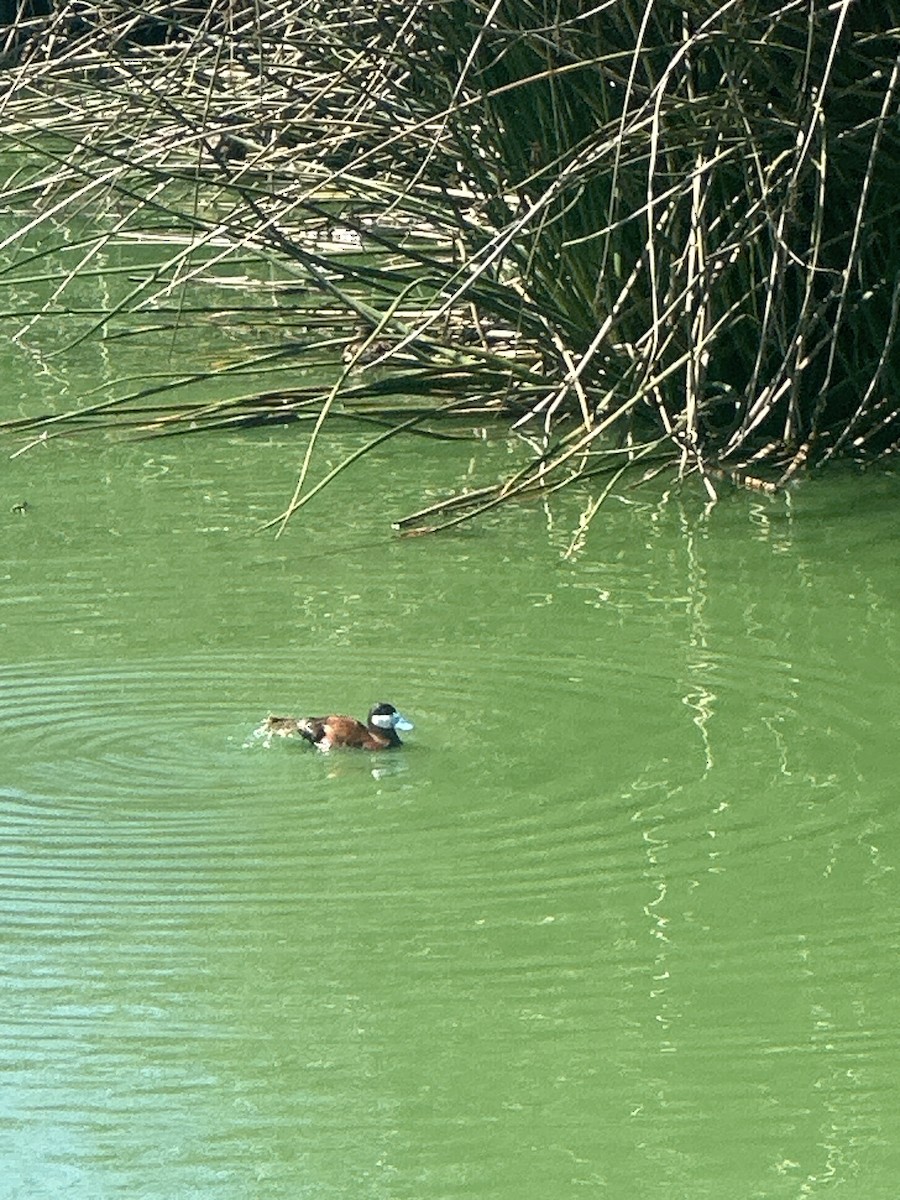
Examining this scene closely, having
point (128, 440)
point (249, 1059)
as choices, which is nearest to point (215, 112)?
point (128, 440)

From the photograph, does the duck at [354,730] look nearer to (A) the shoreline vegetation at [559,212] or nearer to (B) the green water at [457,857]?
(B) the green water at [457,857]

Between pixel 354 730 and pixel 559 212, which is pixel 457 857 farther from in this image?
pixel 559 212

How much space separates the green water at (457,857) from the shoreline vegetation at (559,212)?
0.28m

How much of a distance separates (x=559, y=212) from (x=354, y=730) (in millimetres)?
1897

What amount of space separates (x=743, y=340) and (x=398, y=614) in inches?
55.1

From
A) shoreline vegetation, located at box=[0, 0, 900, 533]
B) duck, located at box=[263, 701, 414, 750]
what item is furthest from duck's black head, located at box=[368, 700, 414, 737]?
shoreline vegetation, located at box=[0, 0, 900, 533]

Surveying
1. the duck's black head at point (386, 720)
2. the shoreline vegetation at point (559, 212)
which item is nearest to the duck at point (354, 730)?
the duck's black head at point (386, 720)

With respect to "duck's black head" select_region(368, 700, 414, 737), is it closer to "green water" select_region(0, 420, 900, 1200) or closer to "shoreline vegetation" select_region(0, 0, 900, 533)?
"green water" select_region(0, 420, 900, 1200)

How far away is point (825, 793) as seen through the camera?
3656 millimetres

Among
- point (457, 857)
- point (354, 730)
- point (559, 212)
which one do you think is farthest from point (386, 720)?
point (559, 212)

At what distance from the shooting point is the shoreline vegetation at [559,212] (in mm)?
4820

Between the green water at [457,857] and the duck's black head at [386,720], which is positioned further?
the duck's black head at [386,720]

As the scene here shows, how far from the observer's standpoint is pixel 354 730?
12.1ft

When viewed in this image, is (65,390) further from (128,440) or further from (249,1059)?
(249,1059)
